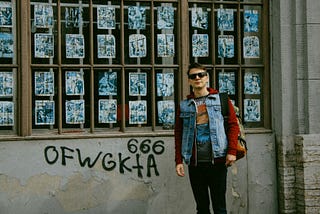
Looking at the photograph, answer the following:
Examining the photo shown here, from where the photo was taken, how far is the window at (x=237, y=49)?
7742mm

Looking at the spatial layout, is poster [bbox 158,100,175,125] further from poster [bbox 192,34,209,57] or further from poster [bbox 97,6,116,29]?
poster [bbox 97,6,116,29]

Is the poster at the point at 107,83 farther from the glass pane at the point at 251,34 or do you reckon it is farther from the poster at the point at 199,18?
the glass pane at the point at 251,34

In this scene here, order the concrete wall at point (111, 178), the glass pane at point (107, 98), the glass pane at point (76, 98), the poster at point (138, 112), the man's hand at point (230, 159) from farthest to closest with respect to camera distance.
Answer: the poster at point (138, 112), the glass pane at point (107, 98), the glass pane at point (76, 98), the concrete wall at point (111, 178), the man's hand at point (230, 159)

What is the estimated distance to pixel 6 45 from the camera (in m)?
7.08

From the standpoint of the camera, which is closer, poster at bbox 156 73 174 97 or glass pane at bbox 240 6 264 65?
poster at bbox 156 73 174 97

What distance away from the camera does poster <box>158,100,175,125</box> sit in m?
7.57

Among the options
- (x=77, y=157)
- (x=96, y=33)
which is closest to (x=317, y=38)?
(x=96, y=33)

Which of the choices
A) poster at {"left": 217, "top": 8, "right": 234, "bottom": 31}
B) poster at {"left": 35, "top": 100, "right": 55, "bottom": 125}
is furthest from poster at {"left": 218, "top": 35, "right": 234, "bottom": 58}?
poster at {"left": 35, "top": 100, "right": 55, "bottom": 125}

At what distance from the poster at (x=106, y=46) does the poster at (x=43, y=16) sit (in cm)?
64

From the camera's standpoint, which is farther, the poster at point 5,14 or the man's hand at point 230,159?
the poster at point 5,14

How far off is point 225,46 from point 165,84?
0.99 metres

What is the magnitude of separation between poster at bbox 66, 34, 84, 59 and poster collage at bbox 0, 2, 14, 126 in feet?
2.23

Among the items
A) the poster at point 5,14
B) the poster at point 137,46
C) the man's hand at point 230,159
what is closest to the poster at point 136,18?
the poster at point 137,46

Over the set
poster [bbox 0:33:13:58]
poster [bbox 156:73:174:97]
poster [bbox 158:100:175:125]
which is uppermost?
poster [bbox 0:33:13:58]
